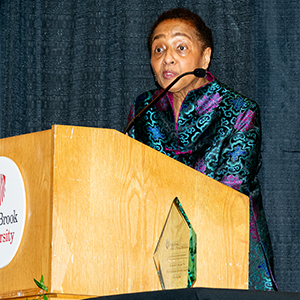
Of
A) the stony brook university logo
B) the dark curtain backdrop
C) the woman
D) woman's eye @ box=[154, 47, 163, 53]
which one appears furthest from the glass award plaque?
the dark curtain backdrop

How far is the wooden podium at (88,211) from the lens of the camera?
107 centimetres

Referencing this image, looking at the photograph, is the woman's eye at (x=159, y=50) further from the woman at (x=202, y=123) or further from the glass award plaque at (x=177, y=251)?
the glass award plaque at (x=177, y=251)

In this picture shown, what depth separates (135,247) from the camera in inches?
45.2

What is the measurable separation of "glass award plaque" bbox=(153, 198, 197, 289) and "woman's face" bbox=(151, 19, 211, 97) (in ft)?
2.80

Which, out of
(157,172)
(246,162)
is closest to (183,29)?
(246,162)

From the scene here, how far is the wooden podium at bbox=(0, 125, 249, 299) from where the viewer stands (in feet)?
3.50

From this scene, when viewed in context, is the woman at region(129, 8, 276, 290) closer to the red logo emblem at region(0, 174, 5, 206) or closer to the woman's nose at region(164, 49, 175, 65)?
the woman's nose at region(164, 49, 175, 65)

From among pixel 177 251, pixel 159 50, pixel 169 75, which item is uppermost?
pixel 159 50

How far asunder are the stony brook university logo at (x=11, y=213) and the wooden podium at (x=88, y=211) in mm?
11

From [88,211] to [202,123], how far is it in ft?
3.06

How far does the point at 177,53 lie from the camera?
204 cm

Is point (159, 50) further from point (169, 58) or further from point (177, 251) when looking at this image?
point (177, 251)

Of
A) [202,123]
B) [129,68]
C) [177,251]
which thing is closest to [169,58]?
[202,123]

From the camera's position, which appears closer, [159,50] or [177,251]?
[177,251]
